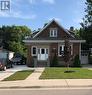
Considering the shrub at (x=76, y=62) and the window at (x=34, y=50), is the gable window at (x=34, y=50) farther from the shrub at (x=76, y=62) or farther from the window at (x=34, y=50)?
the shrub at (x=76, y=62)

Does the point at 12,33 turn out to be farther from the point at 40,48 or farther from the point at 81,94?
the point at 81,94

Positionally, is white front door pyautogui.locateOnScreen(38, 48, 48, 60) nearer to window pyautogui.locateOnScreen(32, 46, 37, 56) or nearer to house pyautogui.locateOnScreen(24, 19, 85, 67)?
house pyautogui.locateOnScreen(24, 19, 85, 67)

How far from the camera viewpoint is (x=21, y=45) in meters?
103

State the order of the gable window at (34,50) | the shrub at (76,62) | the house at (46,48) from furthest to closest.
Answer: the gable window at (34,50) < the house at (46,48) < the shrub at (76,62)

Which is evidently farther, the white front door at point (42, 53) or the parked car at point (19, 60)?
the parked car at point (19, 60)

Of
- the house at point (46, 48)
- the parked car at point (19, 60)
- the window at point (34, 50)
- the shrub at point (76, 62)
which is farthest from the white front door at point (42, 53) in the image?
the parked car at point (19, 60)

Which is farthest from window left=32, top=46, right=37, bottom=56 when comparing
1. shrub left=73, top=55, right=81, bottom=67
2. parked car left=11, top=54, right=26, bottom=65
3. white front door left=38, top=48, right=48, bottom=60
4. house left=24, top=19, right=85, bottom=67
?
parked car left=11, top=54, right=26, bottom=65

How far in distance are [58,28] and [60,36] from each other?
1271 mm

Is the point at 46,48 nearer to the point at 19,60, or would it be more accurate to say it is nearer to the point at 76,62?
the point at 76,62

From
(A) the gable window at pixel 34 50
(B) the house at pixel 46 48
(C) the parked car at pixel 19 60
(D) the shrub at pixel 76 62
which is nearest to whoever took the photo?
(D) the shrub at pixel 76 62

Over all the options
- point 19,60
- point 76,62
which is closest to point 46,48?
point 76,62

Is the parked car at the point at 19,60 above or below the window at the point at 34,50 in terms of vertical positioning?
below

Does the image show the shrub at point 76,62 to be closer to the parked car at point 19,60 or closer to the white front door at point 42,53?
the white front door at point 42,53

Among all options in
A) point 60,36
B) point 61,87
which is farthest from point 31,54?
point 61,87
